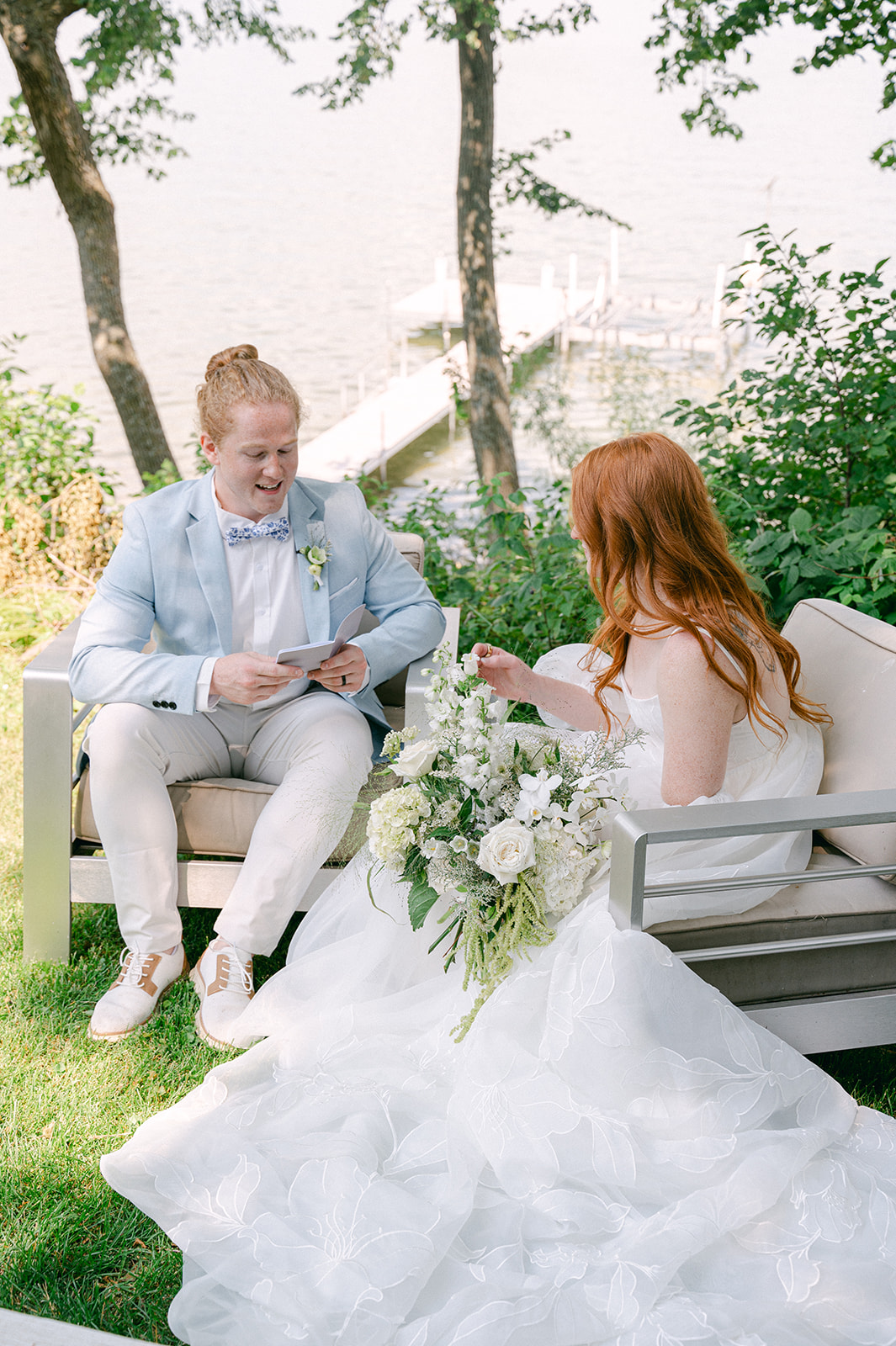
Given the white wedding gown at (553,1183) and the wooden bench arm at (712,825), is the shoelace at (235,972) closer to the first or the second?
the white wedding gown at (553,1183)

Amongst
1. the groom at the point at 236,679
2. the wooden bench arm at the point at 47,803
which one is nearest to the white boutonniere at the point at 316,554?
the groom at the point at 236,679

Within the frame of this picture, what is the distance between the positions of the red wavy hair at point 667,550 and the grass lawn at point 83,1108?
2.94 ft

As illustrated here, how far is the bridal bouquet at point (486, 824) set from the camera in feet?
5.93

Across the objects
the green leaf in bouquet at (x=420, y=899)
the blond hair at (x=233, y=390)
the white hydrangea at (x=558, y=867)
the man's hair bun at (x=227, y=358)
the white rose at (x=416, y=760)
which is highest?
the man's hair bun at (x=227, y=358)

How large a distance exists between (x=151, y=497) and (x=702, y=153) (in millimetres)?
24308

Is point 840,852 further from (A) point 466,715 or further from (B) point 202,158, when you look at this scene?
(B) point 202,158

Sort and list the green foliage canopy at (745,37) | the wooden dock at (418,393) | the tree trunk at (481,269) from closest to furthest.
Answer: the green foliage canopy at (745,37) < the tree trunk at (481,269) < the wooden dock at (418,393)

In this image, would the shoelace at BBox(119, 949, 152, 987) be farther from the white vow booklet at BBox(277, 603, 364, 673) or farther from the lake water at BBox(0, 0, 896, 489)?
the lake water at BBox(0, 0, 896, 489)

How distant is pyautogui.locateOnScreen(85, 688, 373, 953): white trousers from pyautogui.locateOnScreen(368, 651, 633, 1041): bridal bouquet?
407mm

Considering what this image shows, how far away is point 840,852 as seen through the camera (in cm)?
224

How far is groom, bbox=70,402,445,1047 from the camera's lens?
230cm

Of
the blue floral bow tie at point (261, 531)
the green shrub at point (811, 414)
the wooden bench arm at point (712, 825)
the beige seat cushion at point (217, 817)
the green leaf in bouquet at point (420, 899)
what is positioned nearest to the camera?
the wooden bench arm at point (712, 825)

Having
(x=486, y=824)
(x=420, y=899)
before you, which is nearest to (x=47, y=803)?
(x=420, y=899)

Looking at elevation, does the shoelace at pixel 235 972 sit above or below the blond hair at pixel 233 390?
below
